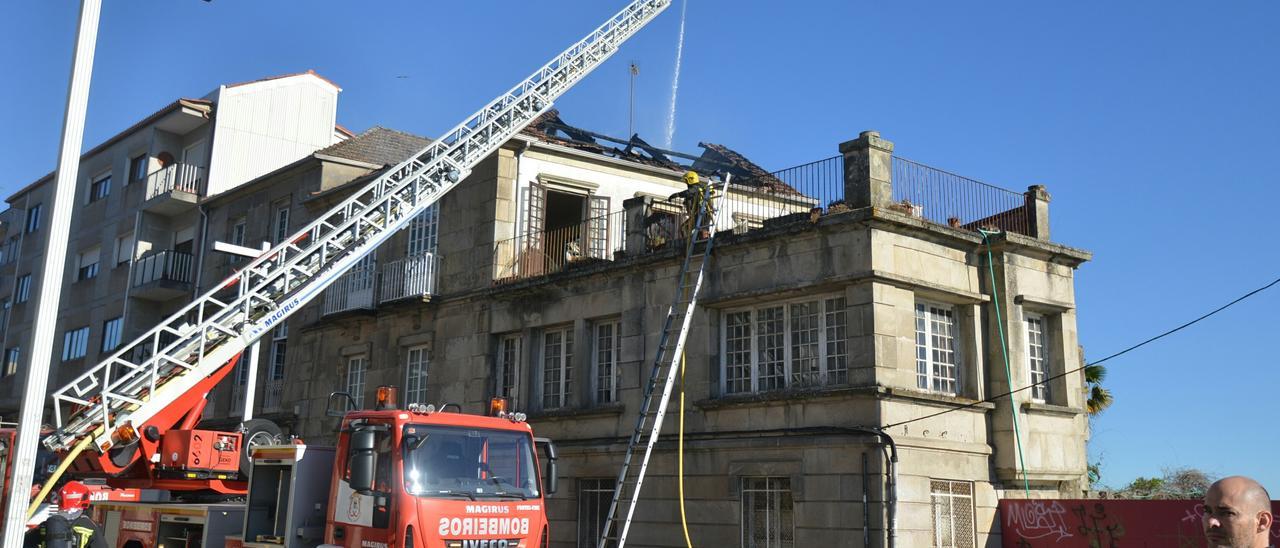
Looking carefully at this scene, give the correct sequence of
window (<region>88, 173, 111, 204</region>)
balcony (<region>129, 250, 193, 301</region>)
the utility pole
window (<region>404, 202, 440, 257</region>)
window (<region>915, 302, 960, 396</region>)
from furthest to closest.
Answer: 1. window (<region>88, 173, 111, 204</region>)
2. balcony (<region>129, 250, 193, 301</region>)
3. window (<region>404, 202, 440, 257</region>)
4. window (<region>915, 302, 960, 396</region>)
5. the utility pole

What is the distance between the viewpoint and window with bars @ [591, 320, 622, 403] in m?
20.0

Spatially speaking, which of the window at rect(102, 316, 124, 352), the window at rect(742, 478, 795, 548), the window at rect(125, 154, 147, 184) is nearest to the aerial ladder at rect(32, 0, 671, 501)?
the window at rect(742, 478, 795, 548)

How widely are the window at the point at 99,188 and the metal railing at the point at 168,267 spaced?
6012mm

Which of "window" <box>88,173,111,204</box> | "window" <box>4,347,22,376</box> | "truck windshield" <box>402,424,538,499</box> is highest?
"window" <box>88,173,111,204</box>

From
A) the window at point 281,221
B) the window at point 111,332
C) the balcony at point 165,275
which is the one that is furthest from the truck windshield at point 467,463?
the window at point 111,332

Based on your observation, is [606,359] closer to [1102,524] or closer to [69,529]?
[1102,524]

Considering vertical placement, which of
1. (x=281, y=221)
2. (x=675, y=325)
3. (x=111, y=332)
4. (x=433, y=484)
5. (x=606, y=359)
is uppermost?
(x=281, y=221)

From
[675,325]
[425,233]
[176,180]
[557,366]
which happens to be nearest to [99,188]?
[176,180]

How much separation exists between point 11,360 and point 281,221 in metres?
18.3

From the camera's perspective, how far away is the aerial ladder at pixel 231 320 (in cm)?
1455

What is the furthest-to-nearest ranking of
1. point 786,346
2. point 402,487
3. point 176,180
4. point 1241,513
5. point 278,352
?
point 176,180
point 278,352
point 786,346
point 402,487
point 1241,513

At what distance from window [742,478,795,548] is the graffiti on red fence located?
3.38 metres

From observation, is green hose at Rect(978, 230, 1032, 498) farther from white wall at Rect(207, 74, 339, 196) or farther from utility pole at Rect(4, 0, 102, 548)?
white wall at Rect(207, 74, 339, 196)

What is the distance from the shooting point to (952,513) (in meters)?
16.8
